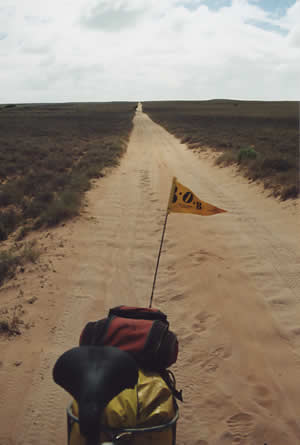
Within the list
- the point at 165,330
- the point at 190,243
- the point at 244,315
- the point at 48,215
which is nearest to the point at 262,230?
the point at 190,243

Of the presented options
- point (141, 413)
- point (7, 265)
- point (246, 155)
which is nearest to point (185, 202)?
point (141, 413)

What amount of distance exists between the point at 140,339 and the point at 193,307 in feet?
8.25

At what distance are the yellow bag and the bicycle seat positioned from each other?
0.87 ft

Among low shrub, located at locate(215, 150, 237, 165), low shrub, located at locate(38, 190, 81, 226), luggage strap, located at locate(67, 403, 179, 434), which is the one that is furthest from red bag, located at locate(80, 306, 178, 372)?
low shrub, located at locate(215, 150, 237, 165)

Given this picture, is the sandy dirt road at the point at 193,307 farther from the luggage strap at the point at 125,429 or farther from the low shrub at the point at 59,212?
the luggage strap at the point at 125,429

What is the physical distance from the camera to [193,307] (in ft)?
16.0

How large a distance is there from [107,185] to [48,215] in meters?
4.27

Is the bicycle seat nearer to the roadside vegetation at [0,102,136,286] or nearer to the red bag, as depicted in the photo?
the red bag

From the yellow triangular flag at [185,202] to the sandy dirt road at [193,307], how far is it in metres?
1.35

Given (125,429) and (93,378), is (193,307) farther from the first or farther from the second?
(93,378)

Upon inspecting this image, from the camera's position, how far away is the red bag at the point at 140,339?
96.3 inches

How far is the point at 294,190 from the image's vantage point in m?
9.95

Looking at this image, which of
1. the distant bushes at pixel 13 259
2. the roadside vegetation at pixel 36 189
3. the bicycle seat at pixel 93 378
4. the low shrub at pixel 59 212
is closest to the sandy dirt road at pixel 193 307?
the distant bushes at pixel 13 259

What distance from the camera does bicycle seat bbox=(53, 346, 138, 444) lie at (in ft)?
5.37
